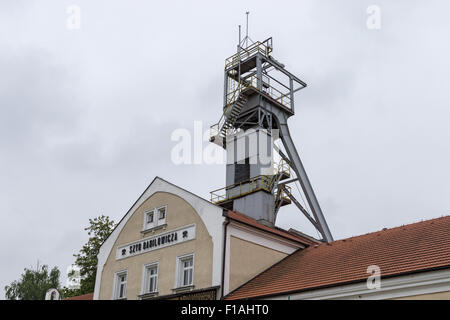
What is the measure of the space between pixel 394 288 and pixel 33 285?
167 feet

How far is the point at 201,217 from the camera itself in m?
21.7

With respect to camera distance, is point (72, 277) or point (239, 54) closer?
point (239, 54)

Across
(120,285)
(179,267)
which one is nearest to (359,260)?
(179,267)

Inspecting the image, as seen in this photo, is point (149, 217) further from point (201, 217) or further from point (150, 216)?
point (201, 217)

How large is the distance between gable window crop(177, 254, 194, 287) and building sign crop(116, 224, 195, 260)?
0.79 meters

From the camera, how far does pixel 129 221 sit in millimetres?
25047

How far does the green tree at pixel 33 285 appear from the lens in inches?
2231

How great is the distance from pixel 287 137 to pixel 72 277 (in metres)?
20.0

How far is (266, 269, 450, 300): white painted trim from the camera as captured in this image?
567 inches

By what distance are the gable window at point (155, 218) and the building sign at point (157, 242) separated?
0.58 meters

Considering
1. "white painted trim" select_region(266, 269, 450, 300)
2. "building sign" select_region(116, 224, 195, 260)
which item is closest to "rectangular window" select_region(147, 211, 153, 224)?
"building sign" select_region(116, 224, 195, 260)
